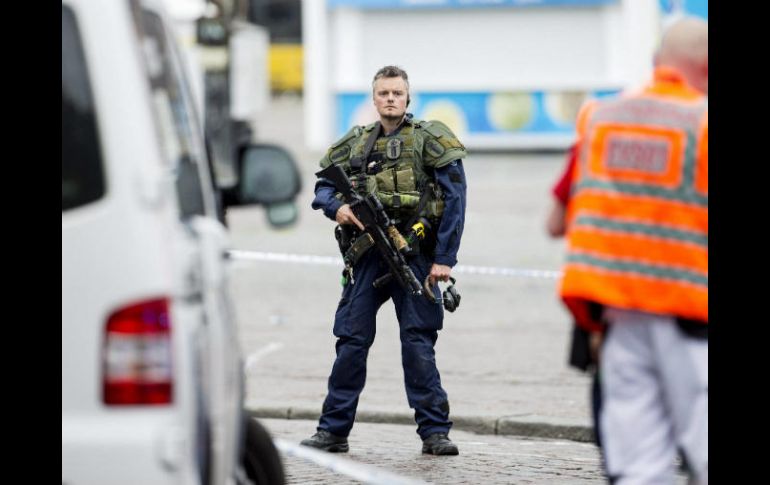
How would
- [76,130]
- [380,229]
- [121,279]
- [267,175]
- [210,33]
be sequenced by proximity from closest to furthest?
[121,279], [76,130], [267,175], [380,229], [210,33]

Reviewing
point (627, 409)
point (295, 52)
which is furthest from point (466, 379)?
point (295, 52)

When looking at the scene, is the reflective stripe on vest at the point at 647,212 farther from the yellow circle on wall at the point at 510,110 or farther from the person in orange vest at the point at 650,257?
the yellow circle on wall at the point at 510,110

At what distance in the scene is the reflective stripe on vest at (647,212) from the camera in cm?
506

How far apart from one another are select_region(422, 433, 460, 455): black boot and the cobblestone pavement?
0.11 feet

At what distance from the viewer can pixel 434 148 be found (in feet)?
25.6

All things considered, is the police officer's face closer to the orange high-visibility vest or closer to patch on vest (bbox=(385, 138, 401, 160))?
patch on vest (bbox=(385, 138, 401, 160))

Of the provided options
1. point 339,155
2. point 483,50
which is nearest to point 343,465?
point 339,155

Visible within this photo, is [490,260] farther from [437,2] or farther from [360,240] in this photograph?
[437,2]

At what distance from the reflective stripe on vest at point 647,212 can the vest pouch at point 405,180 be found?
2.69 metres

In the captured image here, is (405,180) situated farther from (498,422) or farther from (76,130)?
(76,130)

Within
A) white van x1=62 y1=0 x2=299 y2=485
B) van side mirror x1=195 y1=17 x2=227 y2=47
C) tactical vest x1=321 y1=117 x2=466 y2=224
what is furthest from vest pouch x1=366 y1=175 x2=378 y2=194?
van side mirror x1=195 y1=17 x2=227 y2=47

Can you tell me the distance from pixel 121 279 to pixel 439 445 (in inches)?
156

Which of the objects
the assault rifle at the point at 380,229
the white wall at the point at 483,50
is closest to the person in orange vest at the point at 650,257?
the assault rifle at the point at 380,229

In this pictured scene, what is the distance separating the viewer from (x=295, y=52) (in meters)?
54.3
